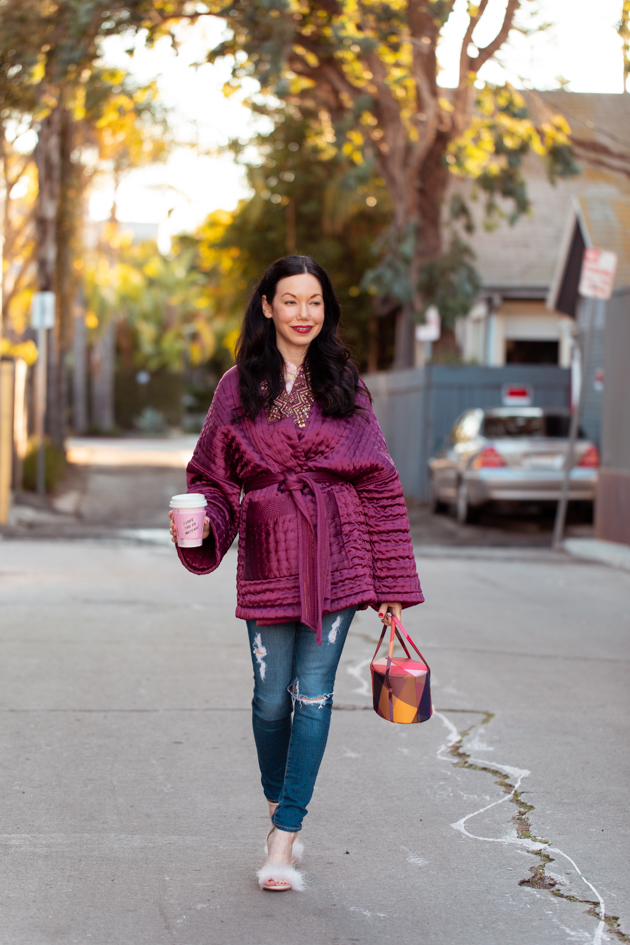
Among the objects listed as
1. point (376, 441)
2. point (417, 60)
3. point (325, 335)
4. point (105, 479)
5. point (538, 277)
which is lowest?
point (105, 479)

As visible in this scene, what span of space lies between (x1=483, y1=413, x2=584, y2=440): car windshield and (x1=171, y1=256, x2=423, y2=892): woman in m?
11.2

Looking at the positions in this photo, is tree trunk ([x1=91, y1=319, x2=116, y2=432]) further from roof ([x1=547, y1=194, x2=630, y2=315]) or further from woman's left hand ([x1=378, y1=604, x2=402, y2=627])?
woman's left hand ([x1=378, y1=604, x2=402, y2=627])

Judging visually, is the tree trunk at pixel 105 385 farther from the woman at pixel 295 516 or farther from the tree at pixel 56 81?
the woman at pixel 295 516

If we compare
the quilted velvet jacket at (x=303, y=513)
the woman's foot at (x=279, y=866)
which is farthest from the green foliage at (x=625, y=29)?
the woman's foot at (x=279, y=866)

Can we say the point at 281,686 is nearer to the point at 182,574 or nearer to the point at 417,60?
the point at 182,574

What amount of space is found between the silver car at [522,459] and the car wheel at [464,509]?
28mm

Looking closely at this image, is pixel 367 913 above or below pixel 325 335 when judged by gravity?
below

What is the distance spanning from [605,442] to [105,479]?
12231 mm

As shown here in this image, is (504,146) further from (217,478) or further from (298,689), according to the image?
(298,689)

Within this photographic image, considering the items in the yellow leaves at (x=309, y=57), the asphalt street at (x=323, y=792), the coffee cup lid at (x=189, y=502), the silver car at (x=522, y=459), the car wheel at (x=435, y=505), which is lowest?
the car wheel at (x=435, y=505)

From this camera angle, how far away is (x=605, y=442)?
43.2ft

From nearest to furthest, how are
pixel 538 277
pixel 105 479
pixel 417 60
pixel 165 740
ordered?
pixel 165 740 < pixel 417 60 < pixel 105 479 < pixel 538 277

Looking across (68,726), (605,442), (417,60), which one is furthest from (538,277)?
(68,726)

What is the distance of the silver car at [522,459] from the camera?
14523 mm
